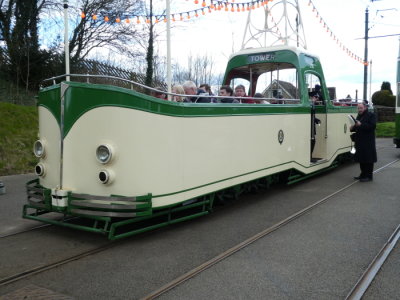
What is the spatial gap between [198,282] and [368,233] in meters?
2.60

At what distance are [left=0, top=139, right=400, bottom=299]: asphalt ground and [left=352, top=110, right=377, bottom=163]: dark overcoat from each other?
7.58 feet

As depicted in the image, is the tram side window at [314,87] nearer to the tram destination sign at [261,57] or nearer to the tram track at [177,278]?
the tram destination sign at [261,57]

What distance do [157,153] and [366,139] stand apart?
6.07 meters

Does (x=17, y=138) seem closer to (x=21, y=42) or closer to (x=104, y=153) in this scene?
(x=21, y=42)

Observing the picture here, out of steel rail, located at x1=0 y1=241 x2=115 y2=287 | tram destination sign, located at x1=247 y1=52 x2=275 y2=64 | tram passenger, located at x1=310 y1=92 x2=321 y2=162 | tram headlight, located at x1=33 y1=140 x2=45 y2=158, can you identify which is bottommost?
steel rail, located at x1=0 y1=241 x2=115 y2=287

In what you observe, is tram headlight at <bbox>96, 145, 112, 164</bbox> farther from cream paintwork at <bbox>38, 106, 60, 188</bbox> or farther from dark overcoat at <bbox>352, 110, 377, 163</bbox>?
dark overcoat at <bbox>352, 110, 377, 163</bbox>

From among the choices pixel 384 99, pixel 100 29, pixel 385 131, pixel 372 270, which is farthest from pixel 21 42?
pixel 384 99

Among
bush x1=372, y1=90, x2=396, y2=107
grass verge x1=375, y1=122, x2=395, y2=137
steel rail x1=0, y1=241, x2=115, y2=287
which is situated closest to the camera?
steel rail x1=0, y1=241, x2=115, y2=287

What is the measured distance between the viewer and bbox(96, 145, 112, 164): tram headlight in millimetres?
4512

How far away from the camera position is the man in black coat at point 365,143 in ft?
29.3

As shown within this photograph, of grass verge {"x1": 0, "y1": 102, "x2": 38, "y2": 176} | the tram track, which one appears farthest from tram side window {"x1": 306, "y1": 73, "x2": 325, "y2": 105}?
grass verge {"x1": 0, "y1": 102, "x2": 38, "y2": 176}

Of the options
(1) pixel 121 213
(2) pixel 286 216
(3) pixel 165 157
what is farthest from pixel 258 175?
(1) pixel 121 213

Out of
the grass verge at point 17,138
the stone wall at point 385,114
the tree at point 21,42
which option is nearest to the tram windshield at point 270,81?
the grass verge at point 17,138

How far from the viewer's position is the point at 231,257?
433 cm
